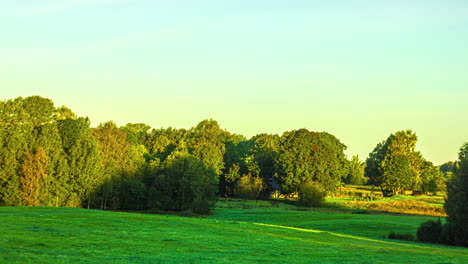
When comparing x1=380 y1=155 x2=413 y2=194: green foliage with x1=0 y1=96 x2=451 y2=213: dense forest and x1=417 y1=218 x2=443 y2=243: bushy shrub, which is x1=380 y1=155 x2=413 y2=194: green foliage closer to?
x1=0 y1=96 x2=451 y2=213: dense forest

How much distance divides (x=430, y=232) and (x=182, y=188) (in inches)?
1731

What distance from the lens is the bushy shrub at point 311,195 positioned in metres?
98.4

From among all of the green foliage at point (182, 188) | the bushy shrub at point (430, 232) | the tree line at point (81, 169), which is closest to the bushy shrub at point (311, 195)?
the tree line at point (81, 169)

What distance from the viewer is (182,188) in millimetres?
78688

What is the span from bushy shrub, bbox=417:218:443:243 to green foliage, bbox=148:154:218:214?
1560 inches

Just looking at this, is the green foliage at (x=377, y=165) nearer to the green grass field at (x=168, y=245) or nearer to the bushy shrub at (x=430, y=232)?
the bushy shrub at (x=430, y=232)

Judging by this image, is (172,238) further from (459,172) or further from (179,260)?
(459,172)

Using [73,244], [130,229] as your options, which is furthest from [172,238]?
[73,244]

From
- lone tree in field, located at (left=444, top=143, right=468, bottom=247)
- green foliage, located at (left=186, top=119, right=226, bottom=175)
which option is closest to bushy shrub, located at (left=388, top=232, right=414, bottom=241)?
lone tree in field, located at (left=444, top=143, right=468, bottom=247)

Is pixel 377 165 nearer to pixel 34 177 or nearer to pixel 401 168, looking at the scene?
pixel 401 168

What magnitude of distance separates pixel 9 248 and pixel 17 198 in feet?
171

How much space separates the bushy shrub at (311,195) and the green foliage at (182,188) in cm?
2502

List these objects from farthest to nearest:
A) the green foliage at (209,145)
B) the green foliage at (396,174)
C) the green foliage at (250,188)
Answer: the green foliage at (396,174) → the green foliage at (209,145) → the green foliage at (250,188)

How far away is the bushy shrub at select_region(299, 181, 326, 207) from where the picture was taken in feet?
323
